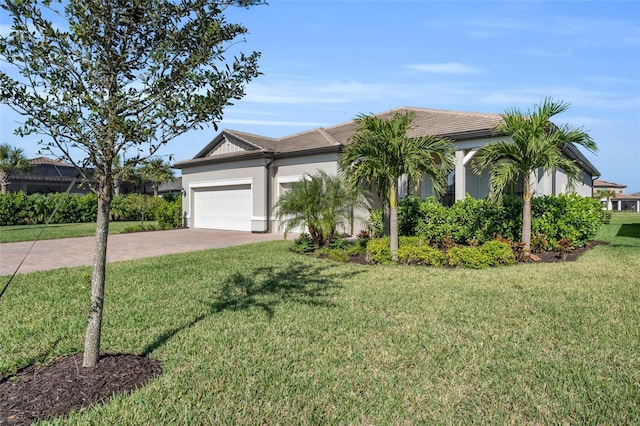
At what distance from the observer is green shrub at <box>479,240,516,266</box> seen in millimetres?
9062

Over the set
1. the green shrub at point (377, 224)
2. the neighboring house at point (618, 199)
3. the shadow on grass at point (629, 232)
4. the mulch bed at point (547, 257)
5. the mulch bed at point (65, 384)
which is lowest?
the mulch bed at point (65, 384)

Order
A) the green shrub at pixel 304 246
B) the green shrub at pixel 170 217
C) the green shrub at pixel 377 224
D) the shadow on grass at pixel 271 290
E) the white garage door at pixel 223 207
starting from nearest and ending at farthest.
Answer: the shadow on grass at pixel 271 290 < the green shrub at pixel 304 246 < the green shrub at pixel 377 224 < the white garage door at pixel 223 207 < the green shrub at pixel 170 217

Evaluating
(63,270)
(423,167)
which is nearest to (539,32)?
(423,167)

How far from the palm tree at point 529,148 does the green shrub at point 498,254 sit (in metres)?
0.81

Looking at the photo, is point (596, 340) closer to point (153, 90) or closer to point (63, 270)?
point (153, 90)

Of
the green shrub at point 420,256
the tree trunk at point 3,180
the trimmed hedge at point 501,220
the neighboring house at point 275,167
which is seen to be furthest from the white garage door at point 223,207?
the tree trunk at point 3,180

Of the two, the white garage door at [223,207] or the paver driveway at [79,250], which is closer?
the paver driveway at [79,250]

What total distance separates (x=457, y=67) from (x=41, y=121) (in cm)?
1085

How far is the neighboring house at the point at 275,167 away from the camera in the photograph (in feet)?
45.2

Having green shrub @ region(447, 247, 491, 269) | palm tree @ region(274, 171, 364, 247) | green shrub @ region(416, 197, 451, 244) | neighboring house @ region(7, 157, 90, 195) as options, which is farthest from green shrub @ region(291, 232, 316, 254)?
neighboring house @ region(7, 157, 90, 195)

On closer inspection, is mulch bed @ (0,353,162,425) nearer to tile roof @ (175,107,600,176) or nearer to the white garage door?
tile roof @ (175,107,600,176)

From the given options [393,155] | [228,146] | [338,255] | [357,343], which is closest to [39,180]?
[228,146]

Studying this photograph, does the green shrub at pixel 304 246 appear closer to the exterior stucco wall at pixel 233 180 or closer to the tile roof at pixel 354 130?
the tile roof at pixel 354 130

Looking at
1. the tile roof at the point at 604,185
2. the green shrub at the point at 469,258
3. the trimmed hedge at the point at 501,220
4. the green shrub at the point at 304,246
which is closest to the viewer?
the green shrub at the point at 469,258
